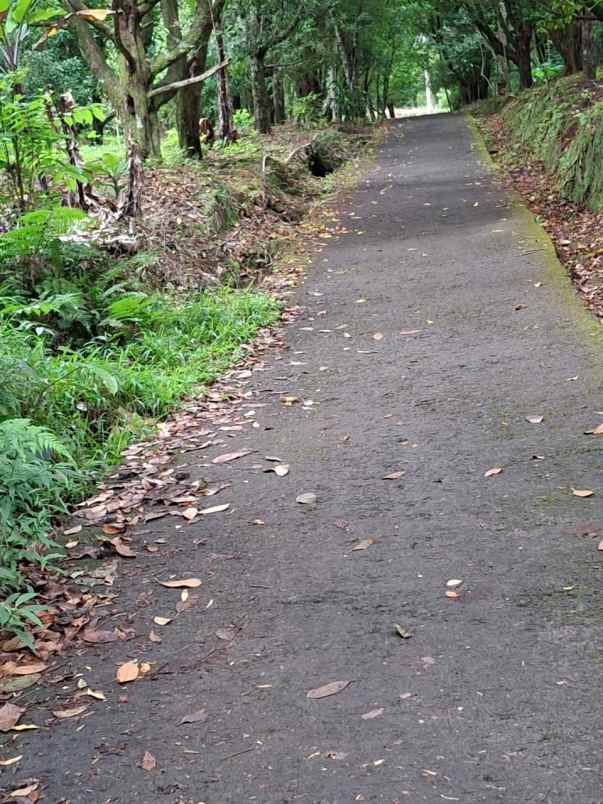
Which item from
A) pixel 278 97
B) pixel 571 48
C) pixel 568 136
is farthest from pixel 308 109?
pixel 568 136

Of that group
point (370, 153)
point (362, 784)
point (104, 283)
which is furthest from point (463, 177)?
point (362, 784)

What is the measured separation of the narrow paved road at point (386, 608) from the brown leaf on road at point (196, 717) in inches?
0.8

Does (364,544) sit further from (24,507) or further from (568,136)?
(568,136)

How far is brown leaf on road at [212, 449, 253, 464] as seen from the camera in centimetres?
532

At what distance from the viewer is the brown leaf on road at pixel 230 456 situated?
17.4ft

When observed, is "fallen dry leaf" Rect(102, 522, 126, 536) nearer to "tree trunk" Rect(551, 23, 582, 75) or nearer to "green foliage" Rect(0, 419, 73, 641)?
"green foliage" Rect(0, 419, 73, 641)

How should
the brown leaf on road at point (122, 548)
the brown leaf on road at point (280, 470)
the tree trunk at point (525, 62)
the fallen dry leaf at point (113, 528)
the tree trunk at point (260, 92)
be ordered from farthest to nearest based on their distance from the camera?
the tree trunk at point (525, 62) → the tree trunk at point (260, 92) → the brown leaf on road at point (280, 470) → the fallen dry leaf at point (113, 528) → the brown leaf on road at point (122, 548)

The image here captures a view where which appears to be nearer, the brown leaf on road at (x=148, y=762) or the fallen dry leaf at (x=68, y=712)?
the brown leaf on road at (x=148, y=762)

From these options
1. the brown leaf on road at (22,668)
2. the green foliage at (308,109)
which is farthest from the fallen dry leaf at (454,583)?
the green foliage at (308,109)

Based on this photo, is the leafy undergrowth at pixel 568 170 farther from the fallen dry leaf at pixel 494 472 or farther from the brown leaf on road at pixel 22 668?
the brown leaf on road at pixel 22 668

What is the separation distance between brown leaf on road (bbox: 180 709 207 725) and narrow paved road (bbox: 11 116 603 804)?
0.02 meters

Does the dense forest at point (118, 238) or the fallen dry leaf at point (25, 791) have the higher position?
the dense forest at point (118, 238)

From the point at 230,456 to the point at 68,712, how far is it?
7.92 ft

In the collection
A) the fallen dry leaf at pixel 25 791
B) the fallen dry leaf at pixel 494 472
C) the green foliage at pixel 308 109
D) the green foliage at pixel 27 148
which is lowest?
the fallen dry leaf at pixel 25 791
